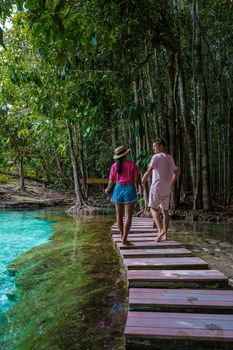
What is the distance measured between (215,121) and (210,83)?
1.78 meters

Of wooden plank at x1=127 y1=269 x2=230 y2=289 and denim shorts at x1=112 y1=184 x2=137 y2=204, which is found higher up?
denim shorts at x1=112 y1=184 x2=137 y2=204

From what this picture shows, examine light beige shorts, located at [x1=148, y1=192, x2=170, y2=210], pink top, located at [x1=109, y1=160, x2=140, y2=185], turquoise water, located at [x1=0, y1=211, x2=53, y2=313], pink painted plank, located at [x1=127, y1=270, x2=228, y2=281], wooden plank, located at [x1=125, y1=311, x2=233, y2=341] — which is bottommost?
turquoise water, located at [x1=0, y1=211, x2=53, y2=313]

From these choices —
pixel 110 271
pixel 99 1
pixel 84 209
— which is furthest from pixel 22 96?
pixel 110 271

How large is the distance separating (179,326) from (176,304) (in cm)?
39

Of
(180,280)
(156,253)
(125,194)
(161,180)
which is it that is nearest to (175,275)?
(180,280)

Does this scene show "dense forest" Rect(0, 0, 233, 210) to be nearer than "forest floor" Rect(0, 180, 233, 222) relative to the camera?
Yes

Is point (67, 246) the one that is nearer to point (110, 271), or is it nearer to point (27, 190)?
point (110, 271)

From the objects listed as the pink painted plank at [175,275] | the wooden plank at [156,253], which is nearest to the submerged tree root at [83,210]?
the wooden plank at [156,253]

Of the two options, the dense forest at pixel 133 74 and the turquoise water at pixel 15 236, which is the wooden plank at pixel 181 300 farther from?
the dense forest at pixel 133 74

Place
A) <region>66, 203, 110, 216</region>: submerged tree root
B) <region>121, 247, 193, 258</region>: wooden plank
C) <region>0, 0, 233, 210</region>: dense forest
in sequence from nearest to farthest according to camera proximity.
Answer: <region>121, 247, 193, 258</region>: wooden plank < <region>0, 0, 233, 210</region>: dense forest < <region>66, 203, 110, 216</region>: submerged tree root

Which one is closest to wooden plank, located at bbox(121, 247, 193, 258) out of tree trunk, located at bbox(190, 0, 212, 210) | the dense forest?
the dense forest

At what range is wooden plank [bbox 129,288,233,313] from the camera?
9.87 feet

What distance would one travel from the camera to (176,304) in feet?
9.98

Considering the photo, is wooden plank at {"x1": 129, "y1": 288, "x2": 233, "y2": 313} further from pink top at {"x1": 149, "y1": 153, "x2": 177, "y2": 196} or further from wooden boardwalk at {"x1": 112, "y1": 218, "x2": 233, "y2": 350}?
pink top at {"x1": 149, "y1": 153, "x2": 177, "y2": 196}
